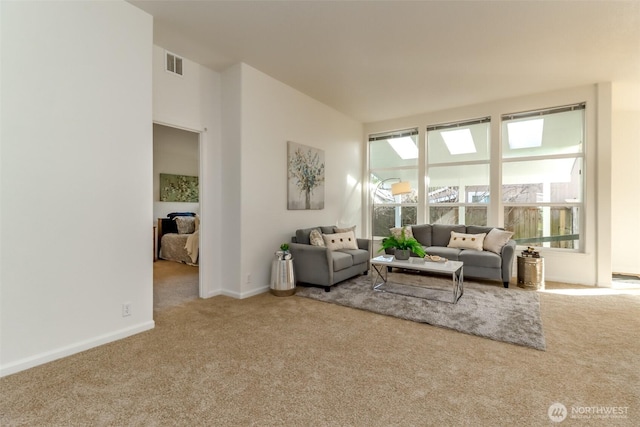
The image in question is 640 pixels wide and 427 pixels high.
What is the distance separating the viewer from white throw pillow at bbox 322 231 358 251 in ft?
15.2

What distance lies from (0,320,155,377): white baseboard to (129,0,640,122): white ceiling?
2.91 m

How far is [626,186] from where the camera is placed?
17.7ft

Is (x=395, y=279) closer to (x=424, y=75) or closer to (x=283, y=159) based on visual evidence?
(x=283, y=159)

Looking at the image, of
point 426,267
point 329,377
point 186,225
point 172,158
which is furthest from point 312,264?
point 172,158

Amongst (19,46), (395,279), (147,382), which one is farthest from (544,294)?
(19,46)

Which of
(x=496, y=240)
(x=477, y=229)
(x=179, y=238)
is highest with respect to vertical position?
(x=477, y=229)

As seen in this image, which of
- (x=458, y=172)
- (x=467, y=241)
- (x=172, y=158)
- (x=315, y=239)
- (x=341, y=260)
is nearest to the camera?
(x=341, y=260)

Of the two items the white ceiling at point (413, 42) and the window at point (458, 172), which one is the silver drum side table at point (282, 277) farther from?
the window at point (458, 172)

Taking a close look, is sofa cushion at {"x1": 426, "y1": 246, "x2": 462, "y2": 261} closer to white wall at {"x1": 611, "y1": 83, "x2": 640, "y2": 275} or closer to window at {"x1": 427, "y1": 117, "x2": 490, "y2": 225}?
window at {"x1": 427, "y1": 117, "x2": 490, "y2": 225}

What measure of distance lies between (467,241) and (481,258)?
1.66 ft

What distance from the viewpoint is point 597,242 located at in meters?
4.52

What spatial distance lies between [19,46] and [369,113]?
4.96 meters

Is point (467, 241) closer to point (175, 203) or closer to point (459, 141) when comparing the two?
point (459, 141)

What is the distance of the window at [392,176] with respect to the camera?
6195mm
